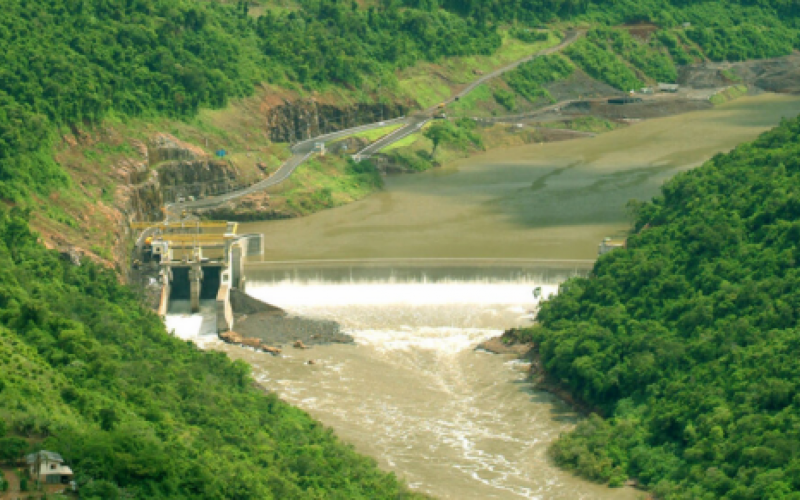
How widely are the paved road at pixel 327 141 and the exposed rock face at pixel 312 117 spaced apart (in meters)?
0.83

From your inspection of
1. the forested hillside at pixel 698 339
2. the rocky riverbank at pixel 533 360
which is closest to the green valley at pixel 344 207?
the forested hillside at pixel 698 339

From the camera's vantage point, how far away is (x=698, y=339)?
80625 millimetres

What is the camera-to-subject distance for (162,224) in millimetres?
107250

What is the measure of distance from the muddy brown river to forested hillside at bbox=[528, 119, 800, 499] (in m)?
2.54

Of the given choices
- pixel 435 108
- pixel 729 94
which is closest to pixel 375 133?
pixel 435 108

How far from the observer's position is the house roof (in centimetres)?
5034

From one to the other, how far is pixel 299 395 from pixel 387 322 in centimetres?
1319

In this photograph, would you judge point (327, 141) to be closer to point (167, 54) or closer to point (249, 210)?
point (167, 54)

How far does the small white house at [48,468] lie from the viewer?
50.2m

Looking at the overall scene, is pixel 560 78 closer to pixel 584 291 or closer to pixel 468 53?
pixel 468 53

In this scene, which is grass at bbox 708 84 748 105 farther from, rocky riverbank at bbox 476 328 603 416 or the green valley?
rocky riverbank at bbox 476 328 603 416

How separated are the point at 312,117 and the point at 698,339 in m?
69.3

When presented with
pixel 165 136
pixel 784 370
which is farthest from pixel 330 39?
pixel 784 370

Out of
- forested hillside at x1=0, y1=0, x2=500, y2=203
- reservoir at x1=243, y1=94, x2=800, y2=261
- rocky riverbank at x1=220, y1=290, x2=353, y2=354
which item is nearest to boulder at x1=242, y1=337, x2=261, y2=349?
rocky riverbank at x1=220, y1=290, x2=353, y2=354
